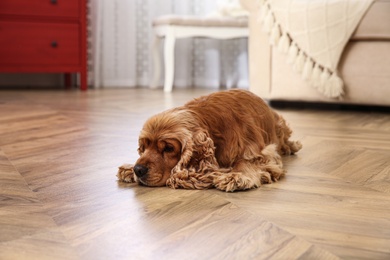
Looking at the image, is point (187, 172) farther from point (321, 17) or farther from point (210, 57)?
point (210, 57)

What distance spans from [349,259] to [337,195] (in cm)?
39

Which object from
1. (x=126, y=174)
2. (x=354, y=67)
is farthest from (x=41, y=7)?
(x=126, y=174)

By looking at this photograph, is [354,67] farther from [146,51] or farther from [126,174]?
[146,51]

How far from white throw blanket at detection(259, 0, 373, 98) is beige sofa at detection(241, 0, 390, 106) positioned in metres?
0.05

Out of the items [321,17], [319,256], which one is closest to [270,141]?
[319,256]

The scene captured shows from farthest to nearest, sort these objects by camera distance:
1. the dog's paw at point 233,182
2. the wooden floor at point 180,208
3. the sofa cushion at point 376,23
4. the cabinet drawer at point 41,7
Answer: the cabinet drawer at point 41,7, the sofa cushion at point 376,23, the dog's paw at point 233,182, the wooden floor at point 180,208

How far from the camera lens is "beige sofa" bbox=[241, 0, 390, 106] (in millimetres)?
2572

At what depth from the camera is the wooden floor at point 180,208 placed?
85cm

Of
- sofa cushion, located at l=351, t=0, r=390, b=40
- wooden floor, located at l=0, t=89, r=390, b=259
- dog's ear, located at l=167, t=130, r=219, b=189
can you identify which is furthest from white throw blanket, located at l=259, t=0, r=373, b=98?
dog's ear, located at l=167, t=130, r=219, b=189

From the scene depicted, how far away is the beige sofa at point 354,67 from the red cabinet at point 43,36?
144cm

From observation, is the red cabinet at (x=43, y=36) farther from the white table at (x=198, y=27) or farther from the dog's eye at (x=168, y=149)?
the dog's eye at (x=168, y=149)

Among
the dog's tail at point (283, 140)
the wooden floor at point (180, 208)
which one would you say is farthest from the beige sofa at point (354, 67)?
the dog's tail at point (283, 140)

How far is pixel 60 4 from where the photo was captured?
3814 mm

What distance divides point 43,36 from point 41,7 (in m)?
0.19
